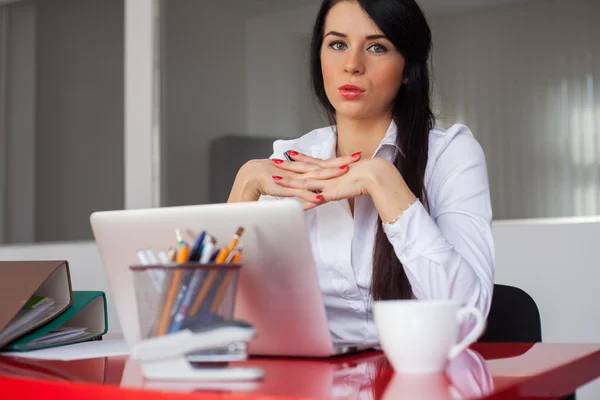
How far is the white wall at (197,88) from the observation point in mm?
3154

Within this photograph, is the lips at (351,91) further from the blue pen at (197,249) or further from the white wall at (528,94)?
the white wall at (528,94)

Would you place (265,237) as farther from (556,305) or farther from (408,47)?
(556,305)

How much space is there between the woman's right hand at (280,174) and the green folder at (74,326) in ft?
1.10

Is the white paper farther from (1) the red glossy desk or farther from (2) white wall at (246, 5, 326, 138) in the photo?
(2) white wall at (246, 5, 326, 138)

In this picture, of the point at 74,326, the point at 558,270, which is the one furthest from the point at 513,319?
the point at 558,270

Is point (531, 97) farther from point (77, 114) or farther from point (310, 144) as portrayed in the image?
point (77, 114)

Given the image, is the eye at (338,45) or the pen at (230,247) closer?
the pen at (230,247)

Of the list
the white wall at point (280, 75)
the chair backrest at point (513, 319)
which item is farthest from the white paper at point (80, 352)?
the white wall at point (280, 75)

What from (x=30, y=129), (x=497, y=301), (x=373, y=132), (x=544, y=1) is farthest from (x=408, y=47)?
(x=30, y=129)

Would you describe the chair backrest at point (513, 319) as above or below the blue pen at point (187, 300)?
below

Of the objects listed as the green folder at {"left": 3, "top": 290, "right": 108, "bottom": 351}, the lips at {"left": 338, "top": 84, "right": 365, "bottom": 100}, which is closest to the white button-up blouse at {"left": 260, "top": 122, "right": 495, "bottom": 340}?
the lips at {"left": 338, "top": 84, "right": 365, "bottom": 100}

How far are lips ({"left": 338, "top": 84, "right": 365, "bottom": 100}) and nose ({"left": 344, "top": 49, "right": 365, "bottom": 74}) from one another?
0.12 feet

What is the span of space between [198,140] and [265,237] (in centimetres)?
236

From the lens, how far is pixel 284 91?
9.89 ft
